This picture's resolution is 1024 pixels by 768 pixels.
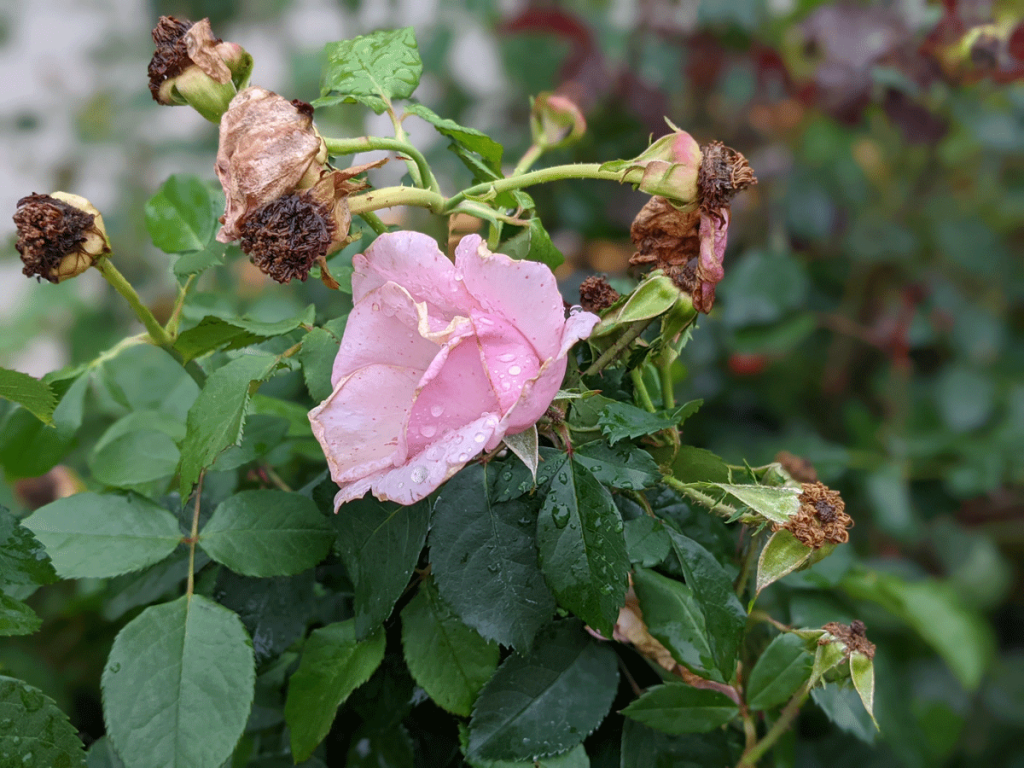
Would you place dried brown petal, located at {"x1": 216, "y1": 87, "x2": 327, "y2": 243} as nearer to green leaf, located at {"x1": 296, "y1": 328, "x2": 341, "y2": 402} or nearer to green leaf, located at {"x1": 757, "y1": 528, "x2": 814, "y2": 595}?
green leaf, located at {"x1": 296, "y1": 328, "x2": 341, "y2": 402}

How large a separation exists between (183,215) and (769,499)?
1.24 feet

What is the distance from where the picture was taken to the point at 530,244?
0.38 meters

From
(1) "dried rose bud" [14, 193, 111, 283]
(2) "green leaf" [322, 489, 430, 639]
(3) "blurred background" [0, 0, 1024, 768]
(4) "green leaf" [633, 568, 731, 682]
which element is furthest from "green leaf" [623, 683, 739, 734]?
(3) "blurred background" [0, 0, 1024, 768]

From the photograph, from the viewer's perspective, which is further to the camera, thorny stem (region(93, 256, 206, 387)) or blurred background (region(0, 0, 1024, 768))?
blurred background (region(0, 0, 1024, 768))

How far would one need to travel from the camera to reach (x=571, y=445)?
0.36 metres

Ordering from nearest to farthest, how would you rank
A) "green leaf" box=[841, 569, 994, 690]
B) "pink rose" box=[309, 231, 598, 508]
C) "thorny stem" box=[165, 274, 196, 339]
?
"pink rose" box=[309, 231, 598, 508] → "thorny stem" box=[165, 274, 196, 339] → "green leaf" box=[841, 569, 994, 690]

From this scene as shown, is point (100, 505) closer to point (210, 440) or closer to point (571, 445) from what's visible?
point (210, 440)

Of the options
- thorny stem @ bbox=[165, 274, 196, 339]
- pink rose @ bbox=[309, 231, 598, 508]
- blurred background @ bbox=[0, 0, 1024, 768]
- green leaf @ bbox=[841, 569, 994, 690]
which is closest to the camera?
pink rose @ bbox=[309, 231, 598, 508]

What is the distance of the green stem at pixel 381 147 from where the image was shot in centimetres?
34

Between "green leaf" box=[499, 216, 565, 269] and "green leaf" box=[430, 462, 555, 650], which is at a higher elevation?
"green leaf" box=[499, 216, 565, 269]

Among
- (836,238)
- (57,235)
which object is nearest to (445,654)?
(57,235)

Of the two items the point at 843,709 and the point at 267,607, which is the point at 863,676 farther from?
the point at 267,607

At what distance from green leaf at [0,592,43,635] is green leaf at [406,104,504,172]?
0.30 metres

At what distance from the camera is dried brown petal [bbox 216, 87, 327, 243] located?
12.0 inches
